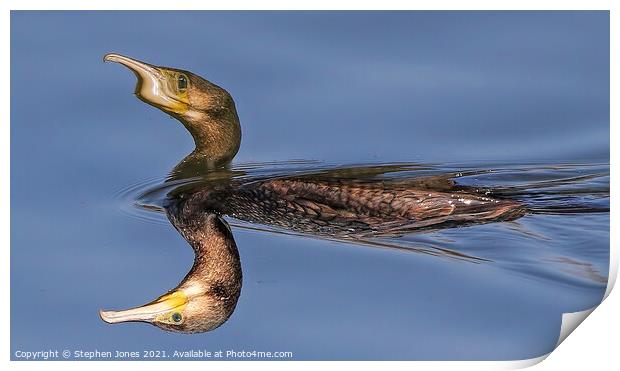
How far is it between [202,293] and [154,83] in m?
0.73

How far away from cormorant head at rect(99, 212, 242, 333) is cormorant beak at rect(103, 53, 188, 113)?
429mm

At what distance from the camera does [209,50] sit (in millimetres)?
4914

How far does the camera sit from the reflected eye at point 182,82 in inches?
197

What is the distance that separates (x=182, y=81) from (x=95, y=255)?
2.15 feet

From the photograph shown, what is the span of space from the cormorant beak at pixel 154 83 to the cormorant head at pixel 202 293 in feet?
1.41

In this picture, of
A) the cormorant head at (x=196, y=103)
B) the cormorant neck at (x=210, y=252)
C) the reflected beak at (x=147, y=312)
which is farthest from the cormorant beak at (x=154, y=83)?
the reflected beak at (x=147, y=312)

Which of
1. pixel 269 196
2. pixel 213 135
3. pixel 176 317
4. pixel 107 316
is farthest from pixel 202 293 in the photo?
pixel 213 135

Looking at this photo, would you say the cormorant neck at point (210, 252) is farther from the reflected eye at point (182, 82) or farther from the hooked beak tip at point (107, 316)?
the reflected eye at point (182, 82)

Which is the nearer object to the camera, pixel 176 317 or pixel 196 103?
pixel 176 317

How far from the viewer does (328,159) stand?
5051 millimetres

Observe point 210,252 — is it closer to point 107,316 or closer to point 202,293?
point 202,293

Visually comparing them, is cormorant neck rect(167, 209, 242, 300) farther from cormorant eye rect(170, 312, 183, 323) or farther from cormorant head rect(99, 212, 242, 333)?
Answer: cormorant eye rect(170, 312, 183, 323)
